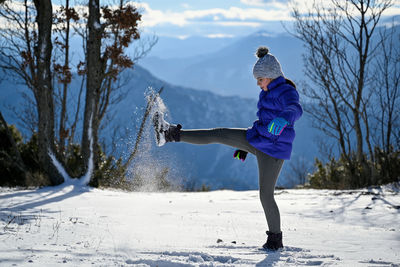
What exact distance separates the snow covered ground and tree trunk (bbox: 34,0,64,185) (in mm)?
538

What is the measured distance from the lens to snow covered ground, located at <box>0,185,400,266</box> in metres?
2.43

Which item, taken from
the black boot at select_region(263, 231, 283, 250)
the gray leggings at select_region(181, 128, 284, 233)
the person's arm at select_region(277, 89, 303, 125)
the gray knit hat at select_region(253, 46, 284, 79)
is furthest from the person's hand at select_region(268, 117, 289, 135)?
the black boot at select_region(263, 231, 283, 250)

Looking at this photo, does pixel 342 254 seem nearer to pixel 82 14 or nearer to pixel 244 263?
pixel 244 263

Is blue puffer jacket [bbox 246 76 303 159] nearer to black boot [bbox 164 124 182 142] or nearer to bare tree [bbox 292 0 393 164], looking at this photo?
black boot [bbox 164 124 182 142]

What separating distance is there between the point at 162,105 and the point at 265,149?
4.39 ft

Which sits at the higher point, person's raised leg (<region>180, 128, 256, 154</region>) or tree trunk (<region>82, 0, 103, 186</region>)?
tree trunk (<region>82, 0, 103, 186</region>)

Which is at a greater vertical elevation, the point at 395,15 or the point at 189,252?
the point at 395,15

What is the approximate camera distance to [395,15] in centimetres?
918

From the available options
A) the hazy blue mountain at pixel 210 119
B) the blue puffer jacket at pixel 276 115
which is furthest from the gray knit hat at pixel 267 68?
the hazy blue mountain at pixel 210 119

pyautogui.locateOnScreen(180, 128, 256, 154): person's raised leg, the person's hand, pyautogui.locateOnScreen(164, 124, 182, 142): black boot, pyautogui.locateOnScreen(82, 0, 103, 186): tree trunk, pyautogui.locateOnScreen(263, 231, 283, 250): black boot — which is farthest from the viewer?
pyautogui.locateOnScreen(82, 0, 103, 186): tree trunk

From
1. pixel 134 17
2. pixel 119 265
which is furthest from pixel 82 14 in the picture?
pixel 119 265

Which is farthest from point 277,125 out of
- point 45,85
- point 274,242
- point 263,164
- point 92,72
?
point 92,72

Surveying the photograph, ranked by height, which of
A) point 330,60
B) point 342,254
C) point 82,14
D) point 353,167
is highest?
point 82,14

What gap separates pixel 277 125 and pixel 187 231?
4.71 feet
